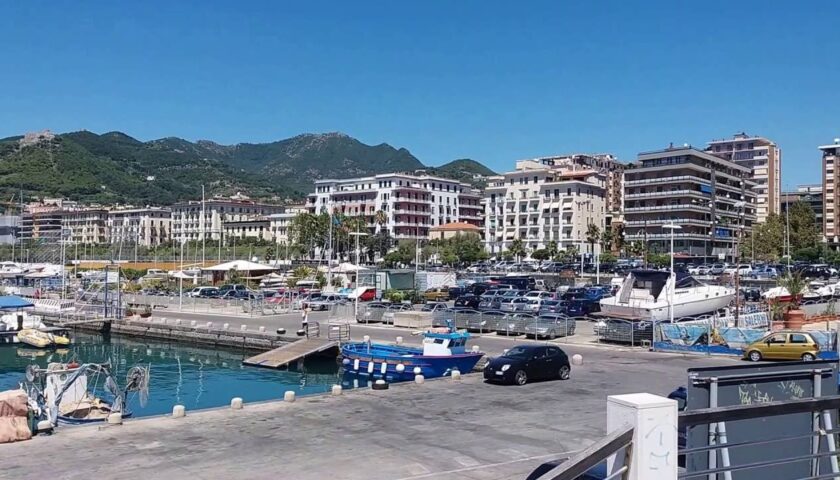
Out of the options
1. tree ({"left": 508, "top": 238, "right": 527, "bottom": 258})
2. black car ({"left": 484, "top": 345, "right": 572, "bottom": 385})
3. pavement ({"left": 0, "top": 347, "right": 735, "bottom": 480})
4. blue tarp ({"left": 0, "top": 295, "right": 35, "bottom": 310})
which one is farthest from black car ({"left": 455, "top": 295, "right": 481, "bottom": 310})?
tree ({"left": 508, "top": 238, "right": 527, "bottom": 258})

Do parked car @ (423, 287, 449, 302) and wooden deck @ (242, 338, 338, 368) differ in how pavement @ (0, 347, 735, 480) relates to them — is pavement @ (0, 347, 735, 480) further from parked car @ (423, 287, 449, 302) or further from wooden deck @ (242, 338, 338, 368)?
parked car @ (423, 287, 449, 302)

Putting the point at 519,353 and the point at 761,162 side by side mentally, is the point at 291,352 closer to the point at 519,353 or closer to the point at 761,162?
the point at 519,353

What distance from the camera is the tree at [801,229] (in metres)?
116

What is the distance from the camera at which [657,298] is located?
A: 4338cm

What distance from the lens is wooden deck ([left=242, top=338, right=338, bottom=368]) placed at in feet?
127

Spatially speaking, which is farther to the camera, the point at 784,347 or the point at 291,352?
the point at 291,352

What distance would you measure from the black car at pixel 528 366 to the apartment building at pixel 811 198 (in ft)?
469

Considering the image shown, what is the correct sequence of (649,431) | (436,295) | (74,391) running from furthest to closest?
(436,295)
(74,391)
(649,431)

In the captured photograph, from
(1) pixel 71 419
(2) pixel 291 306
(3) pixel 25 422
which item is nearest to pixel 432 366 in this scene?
(1) pixel 71 419

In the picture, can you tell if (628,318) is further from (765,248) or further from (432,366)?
(765,248)

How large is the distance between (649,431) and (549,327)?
3624cm

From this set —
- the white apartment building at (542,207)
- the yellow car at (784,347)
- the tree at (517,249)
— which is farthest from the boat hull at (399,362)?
the white apartment building at (542,207)

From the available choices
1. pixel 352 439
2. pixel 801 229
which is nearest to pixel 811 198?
pixel 801 229

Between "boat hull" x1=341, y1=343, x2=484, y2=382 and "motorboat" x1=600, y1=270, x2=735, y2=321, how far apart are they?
46.9ft
